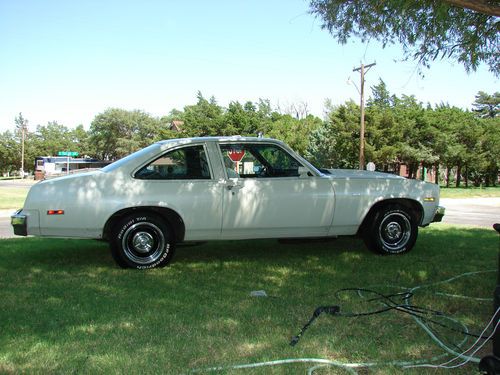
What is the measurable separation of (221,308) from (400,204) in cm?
353

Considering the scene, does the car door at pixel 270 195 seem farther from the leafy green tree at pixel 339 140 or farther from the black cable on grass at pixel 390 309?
the leafy green tree at pixel 339 140

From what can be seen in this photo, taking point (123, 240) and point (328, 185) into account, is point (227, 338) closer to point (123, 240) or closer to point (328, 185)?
point (123, 240)

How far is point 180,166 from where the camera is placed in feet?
20.0

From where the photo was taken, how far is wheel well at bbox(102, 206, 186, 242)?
5758 millimetres

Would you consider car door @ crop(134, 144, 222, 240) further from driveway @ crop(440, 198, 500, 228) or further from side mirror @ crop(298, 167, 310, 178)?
driveway @ crop(440, 198, 500, 228)

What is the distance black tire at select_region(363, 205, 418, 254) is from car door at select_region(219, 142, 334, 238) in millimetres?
721

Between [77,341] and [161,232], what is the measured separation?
2.49 m

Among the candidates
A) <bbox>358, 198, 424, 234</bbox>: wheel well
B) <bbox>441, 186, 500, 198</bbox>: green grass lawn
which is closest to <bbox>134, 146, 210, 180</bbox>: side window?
<bbox>358, 198, 424, 234</bbox>: wheel well

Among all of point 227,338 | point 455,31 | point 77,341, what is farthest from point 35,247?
point 455,31

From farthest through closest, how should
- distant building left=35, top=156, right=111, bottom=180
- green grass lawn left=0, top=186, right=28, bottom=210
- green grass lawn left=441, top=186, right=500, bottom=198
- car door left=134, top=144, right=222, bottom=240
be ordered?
distant building left=35, top=156, right=111, bottom=180, green grass lawn left=441, top=186, right=500, bottom=198, green grass lawn left=0, top=186, right=28, bottom=210, car door left=134, top=144, right=222, bottom=240

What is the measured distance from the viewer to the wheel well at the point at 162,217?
5758mm

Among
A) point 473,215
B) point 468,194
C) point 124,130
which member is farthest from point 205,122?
point 473,215

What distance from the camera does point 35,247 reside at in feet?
24.8

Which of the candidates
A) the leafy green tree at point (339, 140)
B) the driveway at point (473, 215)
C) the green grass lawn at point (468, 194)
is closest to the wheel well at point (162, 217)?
the driveway at point (473, 215)
